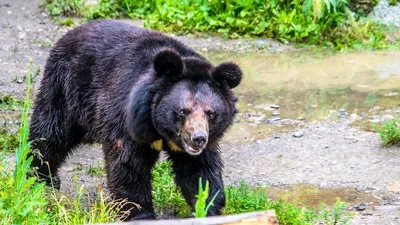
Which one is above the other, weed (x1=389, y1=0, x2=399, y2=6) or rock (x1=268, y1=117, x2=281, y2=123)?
weed (x1=389, y1=0, x2=399, y2=6)

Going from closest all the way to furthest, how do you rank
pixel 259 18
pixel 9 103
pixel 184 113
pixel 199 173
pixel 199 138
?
pixel 199 138 → pixel 184 113 → pixel 199 173 → pixel 9 103 → pixel 259 18

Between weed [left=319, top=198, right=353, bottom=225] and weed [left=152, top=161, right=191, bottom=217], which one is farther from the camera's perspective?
weed [left=152, top=161, right=191, bottom=217]

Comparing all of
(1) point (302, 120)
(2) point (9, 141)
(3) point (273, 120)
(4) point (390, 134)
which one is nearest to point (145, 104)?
(2) point (9, 141)

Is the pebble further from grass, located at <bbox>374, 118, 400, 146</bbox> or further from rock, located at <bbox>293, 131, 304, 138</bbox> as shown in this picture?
rock, located at <bbox>293, 131, 304, 138</bbox>

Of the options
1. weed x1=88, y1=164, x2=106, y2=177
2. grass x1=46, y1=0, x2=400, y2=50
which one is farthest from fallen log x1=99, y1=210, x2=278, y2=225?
grass x1=46, y1=0, x2=400, y2=50

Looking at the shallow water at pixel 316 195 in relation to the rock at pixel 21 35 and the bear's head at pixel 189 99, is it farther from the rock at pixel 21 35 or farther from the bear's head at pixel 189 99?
the rock at pixel 21 35

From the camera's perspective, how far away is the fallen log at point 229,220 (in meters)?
3.14

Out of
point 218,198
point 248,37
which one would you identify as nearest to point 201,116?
point 218,198

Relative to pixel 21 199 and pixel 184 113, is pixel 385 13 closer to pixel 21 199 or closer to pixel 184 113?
pixel 184 113

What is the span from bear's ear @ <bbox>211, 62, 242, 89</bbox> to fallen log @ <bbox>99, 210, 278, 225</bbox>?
1949mm

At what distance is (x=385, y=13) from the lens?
1283 cm

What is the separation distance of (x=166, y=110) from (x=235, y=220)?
2054mm

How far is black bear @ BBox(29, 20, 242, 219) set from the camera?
531cm

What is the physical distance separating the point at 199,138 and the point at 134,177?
778mm
